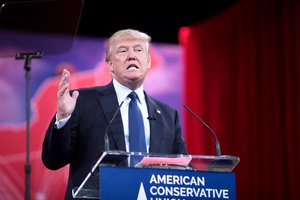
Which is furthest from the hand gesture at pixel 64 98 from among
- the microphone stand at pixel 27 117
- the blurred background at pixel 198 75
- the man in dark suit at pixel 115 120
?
the blurred background at pixel 198 75

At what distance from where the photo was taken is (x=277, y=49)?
198 inches

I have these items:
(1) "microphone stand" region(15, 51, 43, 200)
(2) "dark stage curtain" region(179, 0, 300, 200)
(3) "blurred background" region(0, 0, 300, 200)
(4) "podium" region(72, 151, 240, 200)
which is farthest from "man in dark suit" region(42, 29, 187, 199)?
(2) "dark stage curtain" region(179, 0, 300, 200)

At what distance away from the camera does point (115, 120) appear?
2.52m

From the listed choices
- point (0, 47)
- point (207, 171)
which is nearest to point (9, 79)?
point (0, 47)

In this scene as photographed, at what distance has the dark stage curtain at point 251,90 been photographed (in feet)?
16.0

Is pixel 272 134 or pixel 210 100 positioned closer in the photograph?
pixel 272 134

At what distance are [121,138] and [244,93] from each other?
301 cm

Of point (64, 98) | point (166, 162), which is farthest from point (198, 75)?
point (166, 162)

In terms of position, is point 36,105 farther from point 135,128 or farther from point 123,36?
point 135,128

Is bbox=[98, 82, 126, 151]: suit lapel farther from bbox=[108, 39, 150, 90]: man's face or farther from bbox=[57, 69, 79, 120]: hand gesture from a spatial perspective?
bbox=[57, 69, 79, 120]: hand gesture

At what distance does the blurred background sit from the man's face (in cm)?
171

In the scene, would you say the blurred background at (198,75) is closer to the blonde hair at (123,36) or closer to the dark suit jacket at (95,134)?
the blonde hair at (123,36)

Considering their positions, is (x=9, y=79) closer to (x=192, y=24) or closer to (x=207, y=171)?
(x=192, y=24)

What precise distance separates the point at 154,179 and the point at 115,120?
0.67 m
